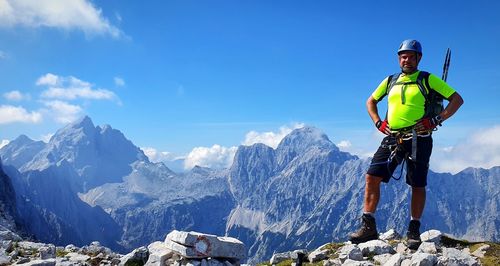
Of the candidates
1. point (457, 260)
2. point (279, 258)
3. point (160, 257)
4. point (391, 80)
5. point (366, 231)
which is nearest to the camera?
point (457, 260)

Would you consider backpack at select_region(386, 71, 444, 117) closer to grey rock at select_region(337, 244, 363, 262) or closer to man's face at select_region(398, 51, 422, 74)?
man's face at select_region(398, 51, 422, 74)

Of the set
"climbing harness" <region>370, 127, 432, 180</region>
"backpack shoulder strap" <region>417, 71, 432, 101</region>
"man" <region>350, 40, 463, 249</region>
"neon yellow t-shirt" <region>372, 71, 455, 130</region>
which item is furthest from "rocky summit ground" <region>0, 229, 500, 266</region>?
"backpack shoulder strap" <region>417, 71, 432, 101</region>

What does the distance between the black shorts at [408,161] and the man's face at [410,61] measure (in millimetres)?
1882

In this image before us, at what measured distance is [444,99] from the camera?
10555 millimetres

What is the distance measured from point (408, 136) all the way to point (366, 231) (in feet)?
9.20

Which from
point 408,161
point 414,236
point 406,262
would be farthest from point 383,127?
point 406,262

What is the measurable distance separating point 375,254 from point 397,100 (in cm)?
421

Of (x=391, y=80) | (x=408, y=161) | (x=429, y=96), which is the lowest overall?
(x=408, y=161)

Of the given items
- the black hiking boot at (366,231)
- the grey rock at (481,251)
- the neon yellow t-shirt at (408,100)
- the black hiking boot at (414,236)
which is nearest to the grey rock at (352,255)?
the black hiking boot at (366,231)

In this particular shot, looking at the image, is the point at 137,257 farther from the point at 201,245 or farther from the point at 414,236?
the point at 414,236

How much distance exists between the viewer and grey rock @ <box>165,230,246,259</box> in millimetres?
9320

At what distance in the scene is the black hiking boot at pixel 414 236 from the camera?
35.4ft

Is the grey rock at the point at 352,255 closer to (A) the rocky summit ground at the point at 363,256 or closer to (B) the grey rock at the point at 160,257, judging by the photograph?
(A) the rocky summit ground at the point at 363,256

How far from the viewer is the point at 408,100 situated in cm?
1060
